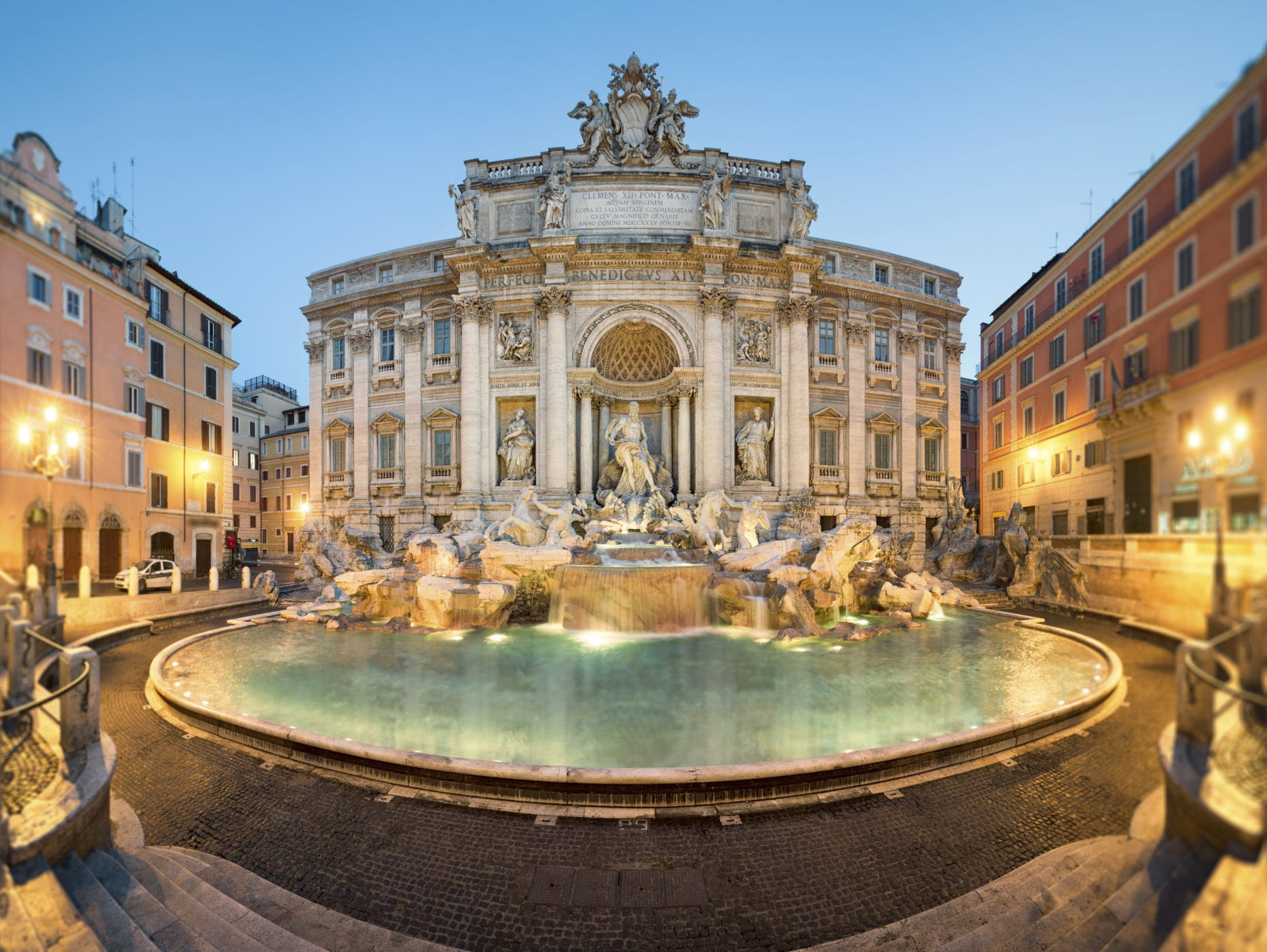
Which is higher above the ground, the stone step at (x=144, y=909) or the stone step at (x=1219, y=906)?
the stone step at (x=1219, y=906)

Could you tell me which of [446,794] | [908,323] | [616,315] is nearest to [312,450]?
[616,315]

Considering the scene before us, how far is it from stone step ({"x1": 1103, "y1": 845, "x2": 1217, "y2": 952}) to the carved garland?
21.5 m

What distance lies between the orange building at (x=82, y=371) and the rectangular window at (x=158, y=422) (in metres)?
0.02

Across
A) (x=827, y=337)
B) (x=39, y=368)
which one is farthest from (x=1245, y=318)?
(x=827, y=337)

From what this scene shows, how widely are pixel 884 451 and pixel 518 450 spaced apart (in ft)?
56.0

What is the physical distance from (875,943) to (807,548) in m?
13.3

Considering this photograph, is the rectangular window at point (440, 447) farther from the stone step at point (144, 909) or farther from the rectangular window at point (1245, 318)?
the rectangular window at point (1245, 318)

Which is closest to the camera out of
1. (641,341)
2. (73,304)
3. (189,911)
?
(189,911)

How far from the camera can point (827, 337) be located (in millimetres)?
24734

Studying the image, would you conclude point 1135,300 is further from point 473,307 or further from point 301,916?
point 473,307

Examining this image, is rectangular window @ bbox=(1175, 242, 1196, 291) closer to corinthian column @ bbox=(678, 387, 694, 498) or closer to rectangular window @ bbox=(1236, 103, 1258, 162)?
rectangular window @ bbox=(1236, 103, 1258, 162)

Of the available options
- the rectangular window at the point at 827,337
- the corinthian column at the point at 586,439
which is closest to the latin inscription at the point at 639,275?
the corinthian column at the point at 586,439

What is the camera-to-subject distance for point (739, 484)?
2266 centimetres

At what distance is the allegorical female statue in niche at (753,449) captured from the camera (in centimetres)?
2262
